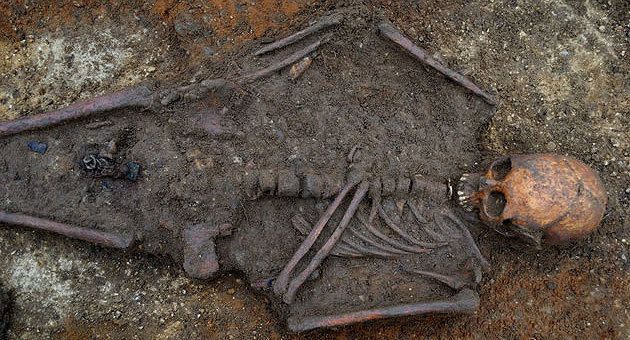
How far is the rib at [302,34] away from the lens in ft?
15.6

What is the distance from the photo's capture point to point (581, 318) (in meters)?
4.86

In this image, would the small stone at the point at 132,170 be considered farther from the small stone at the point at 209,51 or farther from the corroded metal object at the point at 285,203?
the small stone at the point at 209,51

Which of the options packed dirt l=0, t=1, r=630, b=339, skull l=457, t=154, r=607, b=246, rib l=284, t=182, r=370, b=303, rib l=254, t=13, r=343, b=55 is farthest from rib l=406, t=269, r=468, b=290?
rib l=254, t=13, r=343, b=55

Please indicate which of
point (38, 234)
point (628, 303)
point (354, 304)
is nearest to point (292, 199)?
point (354, 304)

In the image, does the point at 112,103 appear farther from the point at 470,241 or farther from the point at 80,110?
the point at 470,241

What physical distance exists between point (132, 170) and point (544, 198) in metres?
2.95

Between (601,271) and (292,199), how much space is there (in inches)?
101

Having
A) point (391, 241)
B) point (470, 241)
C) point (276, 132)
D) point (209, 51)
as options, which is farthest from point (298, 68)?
point (470, 241)

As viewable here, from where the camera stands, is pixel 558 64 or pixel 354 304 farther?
pixel 558 64

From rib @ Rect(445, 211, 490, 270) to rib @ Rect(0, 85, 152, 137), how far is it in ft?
8.21

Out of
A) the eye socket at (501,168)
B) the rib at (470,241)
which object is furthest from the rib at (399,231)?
the eye socket at (501,168)

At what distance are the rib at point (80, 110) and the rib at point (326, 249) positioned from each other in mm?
→ 1689

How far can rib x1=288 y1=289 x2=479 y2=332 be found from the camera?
4355 millimetres

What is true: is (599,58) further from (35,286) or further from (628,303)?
(35,286)
